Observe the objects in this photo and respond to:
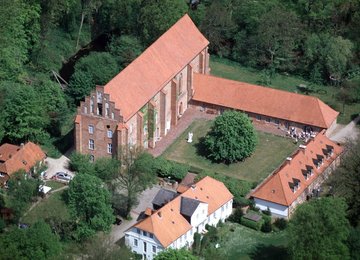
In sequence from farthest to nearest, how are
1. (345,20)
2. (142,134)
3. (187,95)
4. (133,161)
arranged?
(345,20) < (187,95) < (142,134) < (133,161)

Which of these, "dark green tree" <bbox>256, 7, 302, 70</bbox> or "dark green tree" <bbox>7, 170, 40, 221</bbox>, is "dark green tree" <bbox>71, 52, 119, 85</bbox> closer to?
"dark green tree" <bbox>256, 7, 302, 70</bbox>

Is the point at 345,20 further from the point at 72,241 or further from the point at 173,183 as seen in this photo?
the point at 72,241

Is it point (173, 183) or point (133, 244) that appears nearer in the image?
point (133, 244)

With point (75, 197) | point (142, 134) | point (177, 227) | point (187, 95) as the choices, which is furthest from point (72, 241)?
point (187, 95)

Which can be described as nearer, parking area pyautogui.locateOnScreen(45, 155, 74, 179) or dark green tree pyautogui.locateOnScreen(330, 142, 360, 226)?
dark green tree pyautogui.locateOnScreen(330, 142, 360, 226)

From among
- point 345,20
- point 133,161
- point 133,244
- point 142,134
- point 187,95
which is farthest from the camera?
point 345,20

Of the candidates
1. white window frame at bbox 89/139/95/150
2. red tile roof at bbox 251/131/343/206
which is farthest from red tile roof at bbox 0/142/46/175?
red tile roof at bbox 251/131/343/206

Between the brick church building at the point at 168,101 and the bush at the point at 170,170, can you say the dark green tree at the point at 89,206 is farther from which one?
the bush at the point at 170,170
